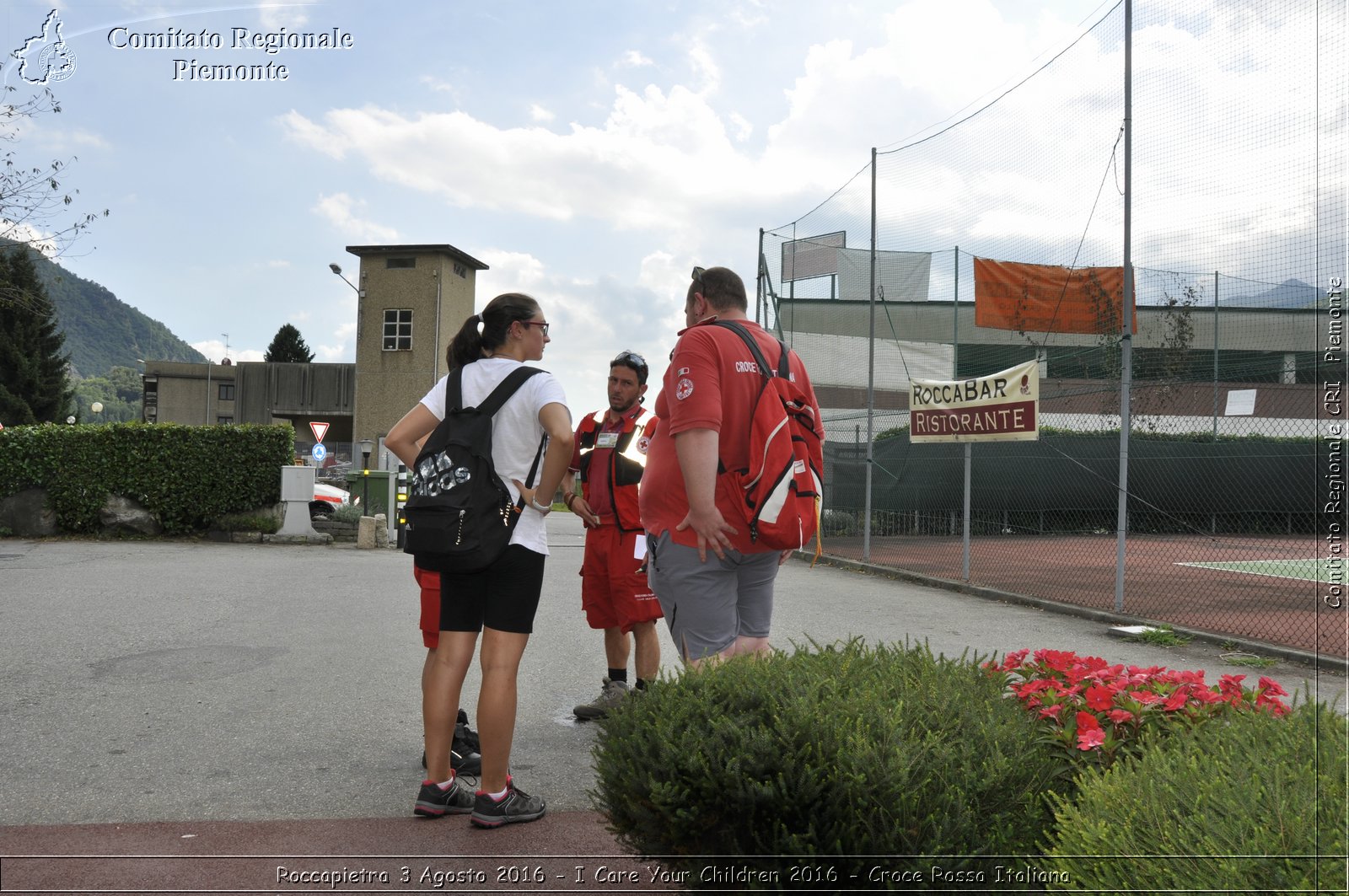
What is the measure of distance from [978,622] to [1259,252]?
3793mm

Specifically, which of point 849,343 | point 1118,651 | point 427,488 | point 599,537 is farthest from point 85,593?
point 849,343

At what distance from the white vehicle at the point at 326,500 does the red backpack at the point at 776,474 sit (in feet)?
→ 63.0

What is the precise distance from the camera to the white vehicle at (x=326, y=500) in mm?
22312

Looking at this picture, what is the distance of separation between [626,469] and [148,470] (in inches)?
632

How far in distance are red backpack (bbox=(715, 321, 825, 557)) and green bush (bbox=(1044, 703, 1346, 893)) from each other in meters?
1.36

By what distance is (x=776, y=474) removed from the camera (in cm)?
343

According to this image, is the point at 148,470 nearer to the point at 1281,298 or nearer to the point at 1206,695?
the point at 1281,298

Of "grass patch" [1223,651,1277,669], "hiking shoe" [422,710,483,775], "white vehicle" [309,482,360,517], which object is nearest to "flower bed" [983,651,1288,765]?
"hiking shoe" [422,710,483,775]

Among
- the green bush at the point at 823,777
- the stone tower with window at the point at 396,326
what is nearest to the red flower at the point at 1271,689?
the green bush at the point at 823,777

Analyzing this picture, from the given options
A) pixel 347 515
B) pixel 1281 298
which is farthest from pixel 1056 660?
pixel 347 515

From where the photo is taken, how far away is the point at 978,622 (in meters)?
9.56

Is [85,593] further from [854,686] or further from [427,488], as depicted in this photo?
[854,686]

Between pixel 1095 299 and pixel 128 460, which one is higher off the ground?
pixel 1095 299

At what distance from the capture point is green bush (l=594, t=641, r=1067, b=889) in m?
2.23
